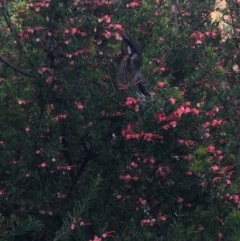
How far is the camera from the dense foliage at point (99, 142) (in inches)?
149

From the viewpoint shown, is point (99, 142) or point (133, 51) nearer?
point (99, 142)

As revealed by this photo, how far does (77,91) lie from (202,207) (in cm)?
101

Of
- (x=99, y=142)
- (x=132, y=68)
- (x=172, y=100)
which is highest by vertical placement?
(x=172, y=100)

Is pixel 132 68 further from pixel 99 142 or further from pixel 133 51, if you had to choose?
pixel 99 142

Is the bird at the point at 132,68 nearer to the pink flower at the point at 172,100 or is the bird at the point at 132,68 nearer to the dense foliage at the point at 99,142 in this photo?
the dense foliage at the point at 99,142

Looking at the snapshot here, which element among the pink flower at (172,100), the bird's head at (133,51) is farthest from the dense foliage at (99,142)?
the bird's head at (133,51)

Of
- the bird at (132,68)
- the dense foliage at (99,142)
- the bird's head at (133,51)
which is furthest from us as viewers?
the bird's head at (133,51)

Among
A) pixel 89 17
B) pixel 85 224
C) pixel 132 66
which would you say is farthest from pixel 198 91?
pixel 85 224

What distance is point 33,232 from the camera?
13.5 ft

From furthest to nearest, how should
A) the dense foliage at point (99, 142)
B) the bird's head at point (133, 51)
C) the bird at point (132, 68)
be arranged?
1. the bird's head at point (133, 51)
2. the bird at point (132, 68)
3. the dense foliage at point (99, 142)

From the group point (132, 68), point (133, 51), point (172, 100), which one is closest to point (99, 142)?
point (172, 100)

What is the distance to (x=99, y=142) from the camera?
160 inches

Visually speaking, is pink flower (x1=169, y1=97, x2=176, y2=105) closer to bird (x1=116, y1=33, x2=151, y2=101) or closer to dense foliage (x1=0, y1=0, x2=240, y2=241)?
dense foliage (x1=0, y1=0, x2=240, y2=241)

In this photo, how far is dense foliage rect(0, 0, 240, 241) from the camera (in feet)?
12.4
